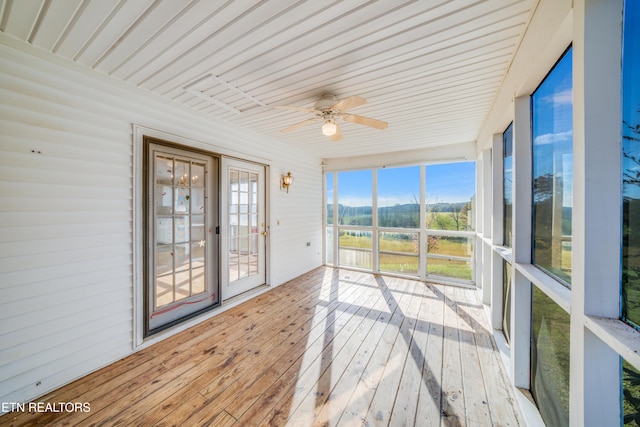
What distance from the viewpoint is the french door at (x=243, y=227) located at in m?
3.32

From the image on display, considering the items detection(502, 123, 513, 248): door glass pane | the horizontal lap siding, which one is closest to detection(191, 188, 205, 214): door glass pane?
the horizontal lap siding

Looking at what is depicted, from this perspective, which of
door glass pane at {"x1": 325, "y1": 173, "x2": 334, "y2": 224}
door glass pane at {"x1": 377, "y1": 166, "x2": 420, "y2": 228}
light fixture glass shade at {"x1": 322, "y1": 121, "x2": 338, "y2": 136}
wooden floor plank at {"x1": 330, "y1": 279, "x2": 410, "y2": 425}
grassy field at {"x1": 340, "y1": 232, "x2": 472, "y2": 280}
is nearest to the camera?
wooden floor plank at {"x1": 330, "y1": 279, "x2": 410, "y2": 425}

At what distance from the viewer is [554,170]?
1415mm

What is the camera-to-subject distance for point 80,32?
158cm

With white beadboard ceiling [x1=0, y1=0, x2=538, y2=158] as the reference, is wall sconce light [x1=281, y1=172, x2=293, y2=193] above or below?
below

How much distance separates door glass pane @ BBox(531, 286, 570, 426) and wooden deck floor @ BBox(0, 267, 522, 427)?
0.79 feet

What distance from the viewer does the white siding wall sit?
65.4 inches

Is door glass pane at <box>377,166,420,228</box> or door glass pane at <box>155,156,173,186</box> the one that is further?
door glass pane at <box>377,166,420,228</box>

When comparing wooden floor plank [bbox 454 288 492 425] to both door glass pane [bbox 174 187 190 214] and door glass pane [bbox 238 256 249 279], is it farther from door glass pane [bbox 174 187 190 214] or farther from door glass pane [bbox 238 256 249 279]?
door glass pane [bbox 174 187 190 214]

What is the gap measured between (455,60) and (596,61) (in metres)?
1.16

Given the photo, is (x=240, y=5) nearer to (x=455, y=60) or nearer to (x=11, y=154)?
(x=455, y=60)

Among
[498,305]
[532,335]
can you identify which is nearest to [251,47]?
[532,335]

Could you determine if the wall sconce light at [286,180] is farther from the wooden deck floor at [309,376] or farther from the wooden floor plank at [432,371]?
the wooden floor plank at [432,371]

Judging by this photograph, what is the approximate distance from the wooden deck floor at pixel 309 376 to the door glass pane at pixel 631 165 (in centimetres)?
133
